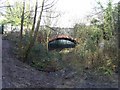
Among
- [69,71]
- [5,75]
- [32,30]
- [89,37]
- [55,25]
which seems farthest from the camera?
[55,25]

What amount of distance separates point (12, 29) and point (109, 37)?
5145mm

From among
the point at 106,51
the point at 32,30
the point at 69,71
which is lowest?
the point at 69,71

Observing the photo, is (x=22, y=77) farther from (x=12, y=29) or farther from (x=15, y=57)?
(x=12, y=29)

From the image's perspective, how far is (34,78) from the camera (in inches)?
429

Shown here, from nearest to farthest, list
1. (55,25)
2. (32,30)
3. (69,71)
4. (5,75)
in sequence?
(5,75)
(69,71)
(32,30)
(55,25)

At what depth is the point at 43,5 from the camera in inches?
504

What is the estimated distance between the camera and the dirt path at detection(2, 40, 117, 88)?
10.1m

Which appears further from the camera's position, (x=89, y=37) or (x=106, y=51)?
(x=89, y=37)

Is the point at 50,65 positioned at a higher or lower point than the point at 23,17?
lower

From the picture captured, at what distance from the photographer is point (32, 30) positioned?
13.1 metres

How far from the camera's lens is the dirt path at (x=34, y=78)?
10.1 m

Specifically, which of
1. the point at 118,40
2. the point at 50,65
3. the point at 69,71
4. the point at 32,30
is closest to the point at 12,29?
the point at 32,30

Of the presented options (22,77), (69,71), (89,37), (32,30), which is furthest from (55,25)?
(22,77)

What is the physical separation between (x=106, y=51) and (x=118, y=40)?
0.71m
